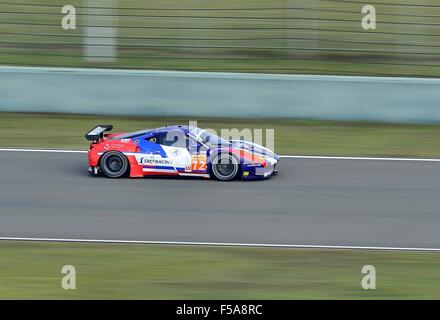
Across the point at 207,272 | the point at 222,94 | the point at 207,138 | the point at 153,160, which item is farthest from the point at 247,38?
the point at 207,272

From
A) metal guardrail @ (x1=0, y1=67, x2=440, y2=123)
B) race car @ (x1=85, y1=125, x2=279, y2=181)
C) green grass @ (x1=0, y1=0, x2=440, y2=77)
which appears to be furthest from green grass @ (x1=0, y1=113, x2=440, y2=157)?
race car @ (x1=85, y1=125, x2=279, y2=181)

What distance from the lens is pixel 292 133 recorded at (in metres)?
16.9

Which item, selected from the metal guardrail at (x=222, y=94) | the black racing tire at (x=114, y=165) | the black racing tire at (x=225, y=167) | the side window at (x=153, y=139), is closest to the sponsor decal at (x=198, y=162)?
the black racing tire at (x=225, y=167)

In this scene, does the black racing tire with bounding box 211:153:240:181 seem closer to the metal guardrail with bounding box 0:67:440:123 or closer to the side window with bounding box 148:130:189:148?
the side window with bounding box 148:130:189:148

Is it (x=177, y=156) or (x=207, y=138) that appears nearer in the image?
(x=177, y=156)

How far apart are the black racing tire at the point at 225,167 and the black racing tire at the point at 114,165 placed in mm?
1362

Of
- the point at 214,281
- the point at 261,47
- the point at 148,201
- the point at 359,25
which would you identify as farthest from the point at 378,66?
the point at 214,281

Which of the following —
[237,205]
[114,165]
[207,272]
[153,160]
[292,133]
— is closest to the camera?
[207,272]

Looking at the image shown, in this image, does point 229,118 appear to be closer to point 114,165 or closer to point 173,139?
point 173,139

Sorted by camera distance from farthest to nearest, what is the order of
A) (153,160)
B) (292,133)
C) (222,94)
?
1. (222,94)
2. (292,133)
3. (153,160)

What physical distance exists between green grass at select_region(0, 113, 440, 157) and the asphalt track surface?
25.7 inches

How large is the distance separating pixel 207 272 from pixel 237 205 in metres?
2.63

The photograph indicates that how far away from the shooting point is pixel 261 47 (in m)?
18.9

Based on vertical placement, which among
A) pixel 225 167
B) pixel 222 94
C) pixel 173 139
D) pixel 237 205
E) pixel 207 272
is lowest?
pixel 207 272
